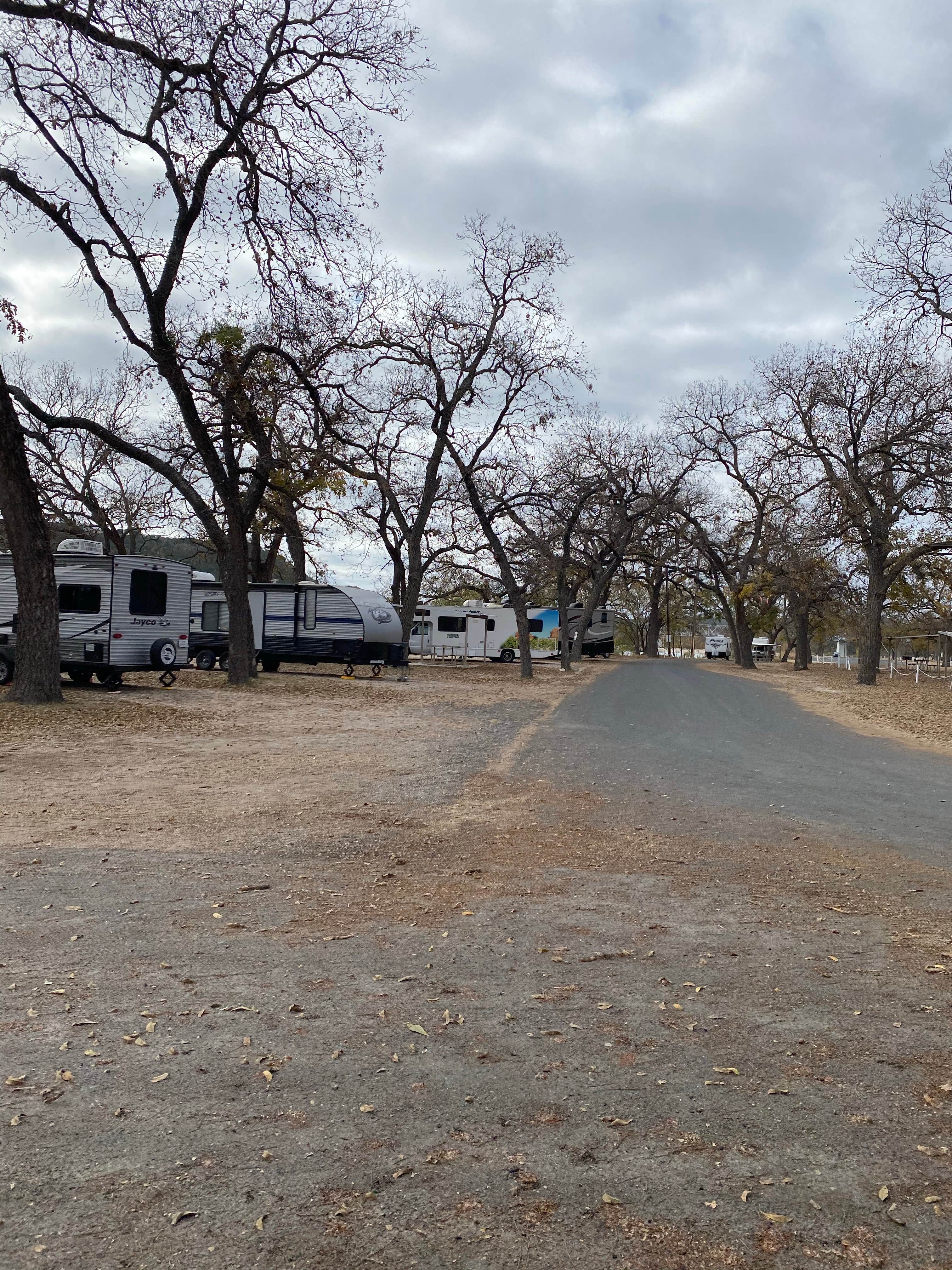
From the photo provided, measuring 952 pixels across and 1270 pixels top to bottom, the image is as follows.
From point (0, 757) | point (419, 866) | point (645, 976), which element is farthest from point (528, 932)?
point (0, 757)

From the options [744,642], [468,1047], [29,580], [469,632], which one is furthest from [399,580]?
[468,1047]

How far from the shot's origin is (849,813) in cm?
818

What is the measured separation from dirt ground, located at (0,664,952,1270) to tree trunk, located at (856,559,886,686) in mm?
25698

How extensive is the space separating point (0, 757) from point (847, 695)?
21.7m

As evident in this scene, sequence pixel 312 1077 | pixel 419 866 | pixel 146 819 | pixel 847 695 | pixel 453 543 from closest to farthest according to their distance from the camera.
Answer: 1. pixel 312 1077
2. pixel 419 866
3. pixel 146 819
4. pixel 847 695
5. pixel 453 543

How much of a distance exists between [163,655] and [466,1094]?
18.4 metres

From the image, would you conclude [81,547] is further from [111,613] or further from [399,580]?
[399,580]

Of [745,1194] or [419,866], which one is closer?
[745,1194]

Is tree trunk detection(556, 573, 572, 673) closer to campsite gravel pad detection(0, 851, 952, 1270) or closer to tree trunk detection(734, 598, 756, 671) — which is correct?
tree trunk detection(734, 598, 756, 671)

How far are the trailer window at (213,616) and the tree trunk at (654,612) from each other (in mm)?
36990

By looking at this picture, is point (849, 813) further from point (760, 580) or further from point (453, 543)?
point (760, 580)

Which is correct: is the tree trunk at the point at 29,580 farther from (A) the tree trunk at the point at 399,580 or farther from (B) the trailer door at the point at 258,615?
(A) the tree trunk at the point at 399,580

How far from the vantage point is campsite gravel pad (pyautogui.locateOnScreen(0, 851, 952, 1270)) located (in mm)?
2477

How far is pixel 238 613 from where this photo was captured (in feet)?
72.8
